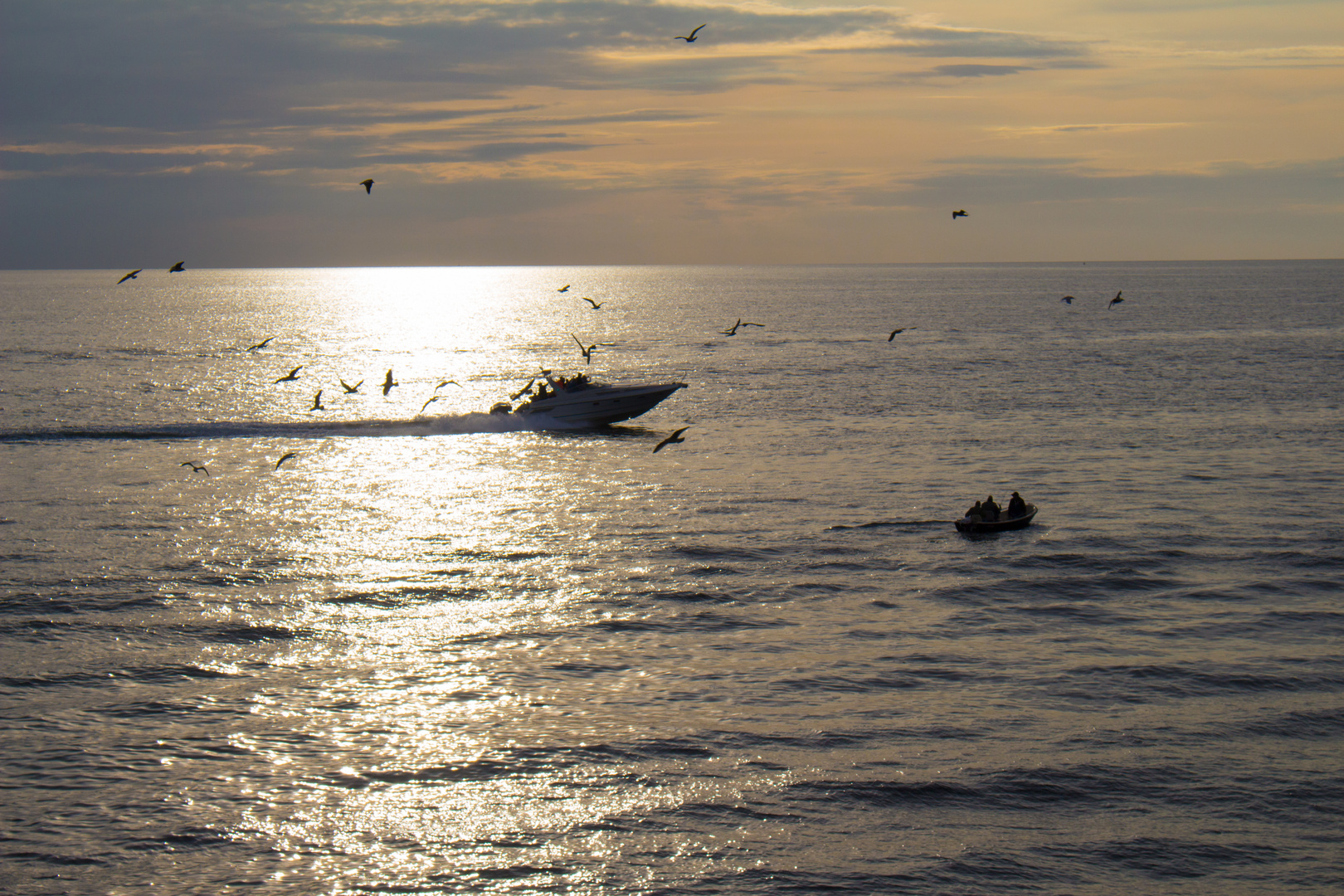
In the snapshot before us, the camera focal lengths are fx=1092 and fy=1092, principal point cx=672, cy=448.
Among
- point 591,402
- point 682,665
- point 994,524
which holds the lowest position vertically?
point 682,665

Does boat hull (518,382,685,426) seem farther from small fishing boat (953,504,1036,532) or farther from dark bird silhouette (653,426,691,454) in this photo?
small fishing boat (953,504,1036,532)

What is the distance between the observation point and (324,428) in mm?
70438

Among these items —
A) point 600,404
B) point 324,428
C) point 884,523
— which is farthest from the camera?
point 324,428

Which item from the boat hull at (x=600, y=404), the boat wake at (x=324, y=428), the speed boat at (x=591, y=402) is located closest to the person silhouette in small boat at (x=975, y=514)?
the boat hull at (x=600, y=404)

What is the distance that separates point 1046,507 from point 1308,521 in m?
8.84

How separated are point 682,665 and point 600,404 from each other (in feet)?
141

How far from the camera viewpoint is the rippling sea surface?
18.2 meters

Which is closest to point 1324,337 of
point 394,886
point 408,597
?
point 408,597

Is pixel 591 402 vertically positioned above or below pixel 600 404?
above

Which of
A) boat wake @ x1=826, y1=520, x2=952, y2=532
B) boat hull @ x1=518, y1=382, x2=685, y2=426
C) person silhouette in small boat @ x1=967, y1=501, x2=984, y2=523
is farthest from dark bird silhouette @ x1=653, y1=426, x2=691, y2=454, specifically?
person silhouette in small boat @ x1=967, y1=501, x2=984, y2=523

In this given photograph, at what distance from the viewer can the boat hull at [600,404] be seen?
68.0 meters

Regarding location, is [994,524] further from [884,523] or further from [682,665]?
[682,665]

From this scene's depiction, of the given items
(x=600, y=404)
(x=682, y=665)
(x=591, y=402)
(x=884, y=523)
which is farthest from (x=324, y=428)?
(x=682, y=665)

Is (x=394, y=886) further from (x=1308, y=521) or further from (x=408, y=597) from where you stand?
(x=1308, y=521)
